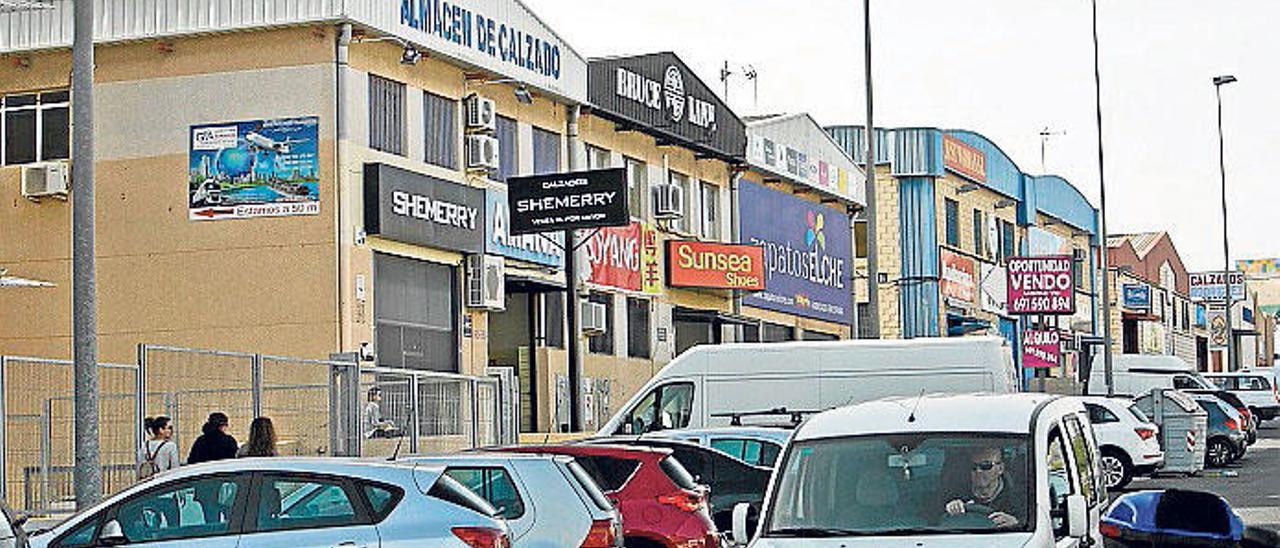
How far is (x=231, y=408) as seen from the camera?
76.2 ft

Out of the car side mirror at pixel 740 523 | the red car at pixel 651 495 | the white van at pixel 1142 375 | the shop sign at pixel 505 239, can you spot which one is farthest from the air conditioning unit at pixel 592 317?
the car side mirror at pixel 740 523

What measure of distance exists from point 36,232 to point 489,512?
18.2 meters

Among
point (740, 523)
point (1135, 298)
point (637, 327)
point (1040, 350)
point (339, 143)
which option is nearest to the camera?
point (740, 523)

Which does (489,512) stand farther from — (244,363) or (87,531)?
(244,363)

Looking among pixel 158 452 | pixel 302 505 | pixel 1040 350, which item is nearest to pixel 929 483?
pixel 302 505

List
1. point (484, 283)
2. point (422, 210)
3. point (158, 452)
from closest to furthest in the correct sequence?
point (158, 452) → point (422, 210) → point (484, 283)

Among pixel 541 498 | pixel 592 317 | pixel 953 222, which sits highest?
pixel 953 222

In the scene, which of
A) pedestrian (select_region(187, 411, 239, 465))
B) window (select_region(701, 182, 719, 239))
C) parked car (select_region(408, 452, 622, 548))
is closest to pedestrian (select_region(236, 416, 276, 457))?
pedestrian (select_region(187, 411, 239, 465))

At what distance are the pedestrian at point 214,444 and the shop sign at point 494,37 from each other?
8.91m

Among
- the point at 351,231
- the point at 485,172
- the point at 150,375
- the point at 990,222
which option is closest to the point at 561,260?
the point at 485,172

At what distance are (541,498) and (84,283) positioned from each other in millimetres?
4129

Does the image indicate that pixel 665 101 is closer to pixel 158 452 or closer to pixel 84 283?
pixel 158 452

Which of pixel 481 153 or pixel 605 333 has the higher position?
pixel 481 153

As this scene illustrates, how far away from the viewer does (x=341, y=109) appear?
26969 millimetres
